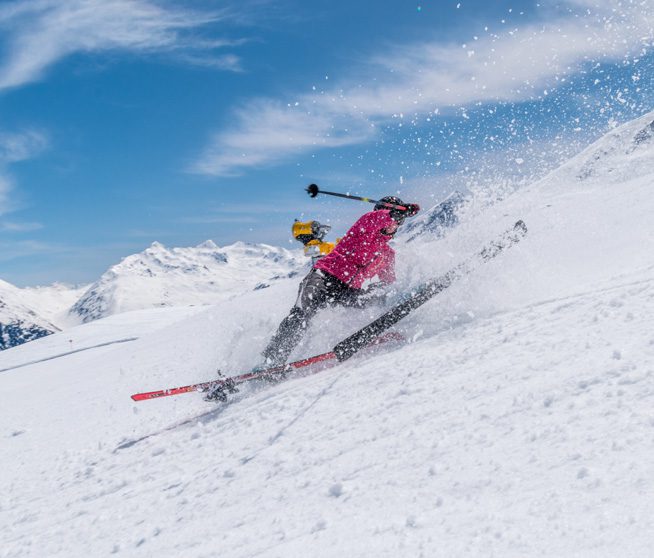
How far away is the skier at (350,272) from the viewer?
265 inches

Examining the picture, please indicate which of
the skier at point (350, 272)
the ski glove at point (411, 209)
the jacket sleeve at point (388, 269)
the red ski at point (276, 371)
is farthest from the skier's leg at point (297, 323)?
the ski glove at point (411, 209)

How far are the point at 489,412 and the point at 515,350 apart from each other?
104 centimetres

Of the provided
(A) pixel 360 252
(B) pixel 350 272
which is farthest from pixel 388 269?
(B) pixel 350 272

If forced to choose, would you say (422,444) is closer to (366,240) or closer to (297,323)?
(297,323)

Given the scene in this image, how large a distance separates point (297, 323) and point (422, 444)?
12.2 feet

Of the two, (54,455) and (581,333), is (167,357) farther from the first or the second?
(581,333)

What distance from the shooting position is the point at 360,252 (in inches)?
280

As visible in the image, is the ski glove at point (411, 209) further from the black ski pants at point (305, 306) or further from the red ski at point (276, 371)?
the red ski at point (276, 371)

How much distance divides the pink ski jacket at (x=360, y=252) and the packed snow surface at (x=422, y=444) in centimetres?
72

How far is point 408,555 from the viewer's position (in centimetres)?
221

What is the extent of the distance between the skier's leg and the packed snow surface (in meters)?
0.56

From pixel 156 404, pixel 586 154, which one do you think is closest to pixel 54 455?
pixel 156 404

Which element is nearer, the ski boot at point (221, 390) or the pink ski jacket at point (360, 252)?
the ski boot at point (221, 390)

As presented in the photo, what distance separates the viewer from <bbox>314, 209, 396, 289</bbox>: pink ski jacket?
7.05 meters
